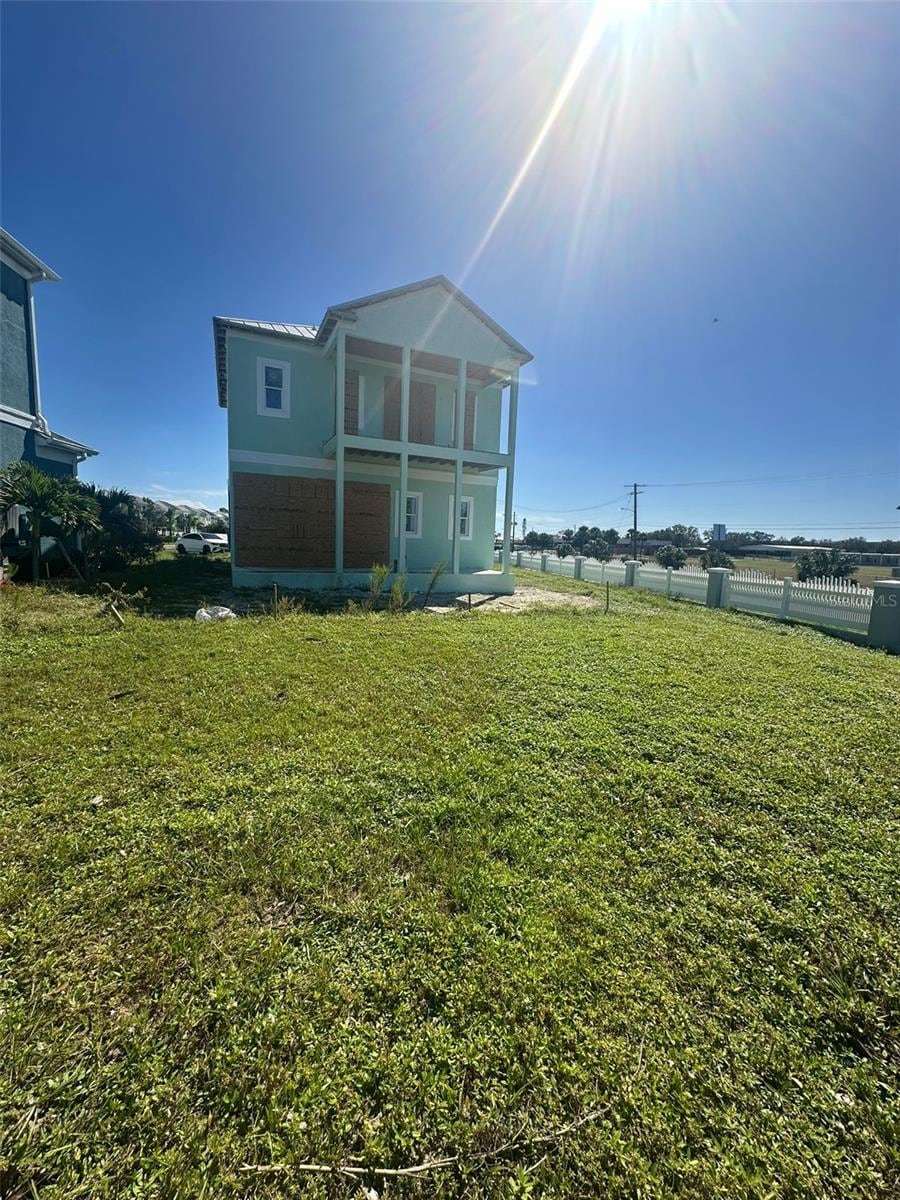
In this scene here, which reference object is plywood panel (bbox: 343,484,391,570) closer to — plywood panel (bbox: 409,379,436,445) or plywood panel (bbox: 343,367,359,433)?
plywood panel (bbox: 343,367,359,433)

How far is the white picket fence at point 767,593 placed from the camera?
9.12 meters

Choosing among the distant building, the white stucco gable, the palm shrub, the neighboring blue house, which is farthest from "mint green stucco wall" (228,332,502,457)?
the distant building

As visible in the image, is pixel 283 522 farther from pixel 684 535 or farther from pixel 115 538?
pixel 684 535

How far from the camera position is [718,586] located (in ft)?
→ 39.0

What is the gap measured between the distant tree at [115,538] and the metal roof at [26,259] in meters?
5.71

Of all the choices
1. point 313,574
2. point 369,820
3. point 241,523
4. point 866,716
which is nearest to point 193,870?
point 369,820

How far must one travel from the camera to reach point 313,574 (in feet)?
38.2

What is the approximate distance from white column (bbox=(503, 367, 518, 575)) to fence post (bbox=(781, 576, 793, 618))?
21.5 feet

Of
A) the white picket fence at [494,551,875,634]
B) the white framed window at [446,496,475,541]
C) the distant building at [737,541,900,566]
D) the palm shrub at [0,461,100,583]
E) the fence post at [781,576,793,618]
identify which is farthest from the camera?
the distant building at [737,541,900,566]

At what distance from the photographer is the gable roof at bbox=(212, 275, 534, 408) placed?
10.8 metres

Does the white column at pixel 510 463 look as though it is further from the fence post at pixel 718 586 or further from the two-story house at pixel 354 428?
the fence post at pixel 718 586

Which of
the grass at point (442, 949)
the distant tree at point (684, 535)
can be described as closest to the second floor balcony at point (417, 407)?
the grass at point (442, 949)

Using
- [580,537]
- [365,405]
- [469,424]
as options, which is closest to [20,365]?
[365,405]

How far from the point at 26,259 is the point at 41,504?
877cm
